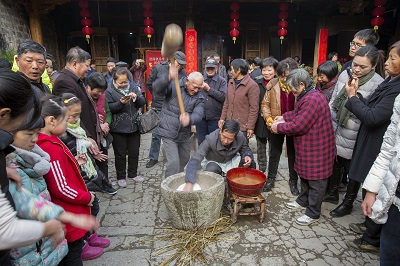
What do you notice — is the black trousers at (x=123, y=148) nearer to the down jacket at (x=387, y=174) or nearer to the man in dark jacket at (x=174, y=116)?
the man in dark jacket at (x=174, y=116)

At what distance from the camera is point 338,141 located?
12.2 feet

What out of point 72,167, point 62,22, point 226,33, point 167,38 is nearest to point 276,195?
point 167,38

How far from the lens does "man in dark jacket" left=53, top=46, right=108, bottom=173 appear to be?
130 inches

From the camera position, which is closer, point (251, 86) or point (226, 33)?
point (251, 86)

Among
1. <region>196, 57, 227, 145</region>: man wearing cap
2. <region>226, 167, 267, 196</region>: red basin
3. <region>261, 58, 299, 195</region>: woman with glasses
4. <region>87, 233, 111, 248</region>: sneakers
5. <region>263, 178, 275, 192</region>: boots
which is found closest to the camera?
<region>87, 233, 111, 248</region>: sneakers

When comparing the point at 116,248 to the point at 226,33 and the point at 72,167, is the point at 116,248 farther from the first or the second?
the point at 226,33

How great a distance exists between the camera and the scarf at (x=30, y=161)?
1625mm

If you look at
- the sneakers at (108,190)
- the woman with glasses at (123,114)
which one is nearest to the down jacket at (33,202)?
the sneakers at (108,190)

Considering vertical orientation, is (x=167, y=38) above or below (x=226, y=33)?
below

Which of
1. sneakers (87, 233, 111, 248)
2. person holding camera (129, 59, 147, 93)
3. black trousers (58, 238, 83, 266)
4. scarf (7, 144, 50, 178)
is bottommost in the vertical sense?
sneakers (87, 233, 111, 248)

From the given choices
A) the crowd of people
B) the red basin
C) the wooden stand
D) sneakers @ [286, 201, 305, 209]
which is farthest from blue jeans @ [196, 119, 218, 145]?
sneakers @ [286, 201, 305, 209]

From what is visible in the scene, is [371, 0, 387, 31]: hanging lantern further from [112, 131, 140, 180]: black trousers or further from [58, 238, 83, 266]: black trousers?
[58, 238, 83, 266]: black trousers

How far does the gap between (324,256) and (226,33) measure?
9771mm

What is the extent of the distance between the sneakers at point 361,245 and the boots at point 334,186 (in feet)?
3.22
